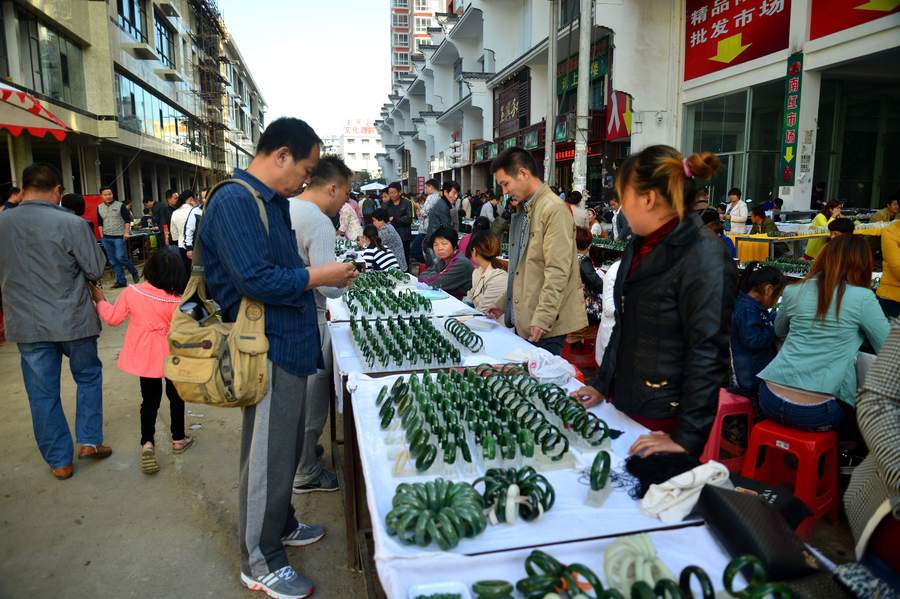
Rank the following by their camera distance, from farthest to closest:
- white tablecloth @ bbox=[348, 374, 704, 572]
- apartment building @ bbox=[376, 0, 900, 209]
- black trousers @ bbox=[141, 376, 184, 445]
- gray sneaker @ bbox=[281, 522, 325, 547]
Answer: apartment building @ bbox=[376, 0, 900, 209] → black trousers @ bbox=[141, 376, 184, 445] → gray sneaker @ bbox=[281, 522, 325, 547] → white tablecloth @ bbox=[348, 374, 704, 572]

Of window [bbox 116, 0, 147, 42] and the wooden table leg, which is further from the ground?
window [bbox 116, 0, 147, 42]

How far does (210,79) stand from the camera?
36625 millimetres

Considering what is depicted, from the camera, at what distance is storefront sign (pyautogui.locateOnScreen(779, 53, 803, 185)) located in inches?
391

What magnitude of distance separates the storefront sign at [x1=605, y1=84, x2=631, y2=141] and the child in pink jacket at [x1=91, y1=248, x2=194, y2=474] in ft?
38.4

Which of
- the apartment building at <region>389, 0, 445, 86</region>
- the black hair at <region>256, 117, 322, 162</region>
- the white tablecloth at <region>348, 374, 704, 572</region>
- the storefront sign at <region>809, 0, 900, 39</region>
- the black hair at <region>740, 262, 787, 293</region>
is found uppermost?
the apartment building at <region>389, 0, 445, 86</region>

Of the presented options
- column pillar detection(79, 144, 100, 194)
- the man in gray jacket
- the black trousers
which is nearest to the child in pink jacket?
the black trousers

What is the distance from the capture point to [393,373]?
286 cm

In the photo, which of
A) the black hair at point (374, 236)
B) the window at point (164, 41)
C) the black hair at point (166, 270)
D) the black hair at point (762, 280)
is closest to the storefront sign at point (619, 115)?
the black hair at point (374, 236)

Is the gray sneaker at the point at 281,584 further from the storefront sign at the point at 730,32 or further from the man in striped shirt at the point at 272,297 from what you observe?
the storefront sign at the point at 730,32

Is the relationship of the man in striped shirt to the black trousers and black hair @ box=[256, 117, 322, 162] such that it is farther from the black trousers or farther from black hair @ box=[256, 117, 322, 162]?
the black trousers

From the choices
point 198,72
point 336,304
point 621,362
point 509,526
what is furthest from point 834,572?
point 198,72

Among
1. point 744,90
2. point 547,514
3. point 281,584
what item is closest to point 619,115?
point 744,90

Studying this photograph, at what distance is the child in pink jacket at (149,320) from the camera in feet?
12.3

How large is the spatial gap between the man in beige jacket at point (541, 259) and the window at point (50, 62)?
14.8 metres
